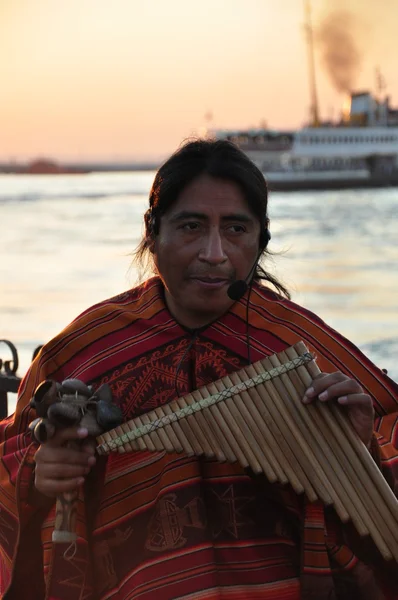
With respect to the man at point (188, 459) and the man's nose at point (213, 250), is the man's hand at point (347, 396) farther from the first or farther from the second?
the man's nose at point (213, 250)

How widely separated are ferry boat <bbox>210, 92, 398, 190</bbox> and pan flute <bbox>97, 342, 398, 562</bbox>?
5674 cm

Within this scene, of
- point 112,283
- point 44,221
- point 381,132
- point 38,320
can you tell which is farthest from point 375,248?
point 381,132

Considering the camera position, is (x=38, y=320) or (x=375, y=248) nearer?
(x=38, y=320)

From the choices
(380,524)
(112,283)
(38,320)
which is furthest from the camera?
(112,283)

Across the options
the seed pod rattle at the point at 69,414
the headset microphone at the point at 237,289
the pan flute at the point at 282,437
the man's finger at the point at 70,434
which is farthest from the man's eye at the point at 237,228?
the man's finger at the point at 70,434

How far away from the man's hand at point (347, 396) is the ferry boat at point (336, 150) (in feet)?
186

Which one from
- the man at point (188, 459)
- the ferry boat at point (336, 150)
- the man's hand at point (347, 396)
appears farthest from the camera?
the ferry boat at point (336, 150)

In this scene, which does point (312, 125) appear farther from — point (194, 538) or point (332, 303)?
point (194, 538)

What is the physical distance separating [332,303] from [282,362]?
30.9ft

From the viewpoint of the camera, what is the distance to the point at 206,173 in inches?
95.0

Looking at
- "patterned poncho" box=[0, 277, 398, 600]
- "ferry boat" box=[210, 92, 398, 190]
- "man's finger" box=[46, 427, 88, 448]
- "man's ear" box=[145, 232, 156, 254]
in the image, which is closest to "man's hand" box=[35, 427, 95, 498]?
"man's finger" box=[46, 427, 88, 448]

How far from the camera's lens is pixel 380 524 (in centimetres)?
213

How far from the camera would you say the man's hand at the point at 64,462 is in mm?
2186

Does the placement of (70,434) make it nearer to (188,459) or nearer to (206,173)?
(188,459)
